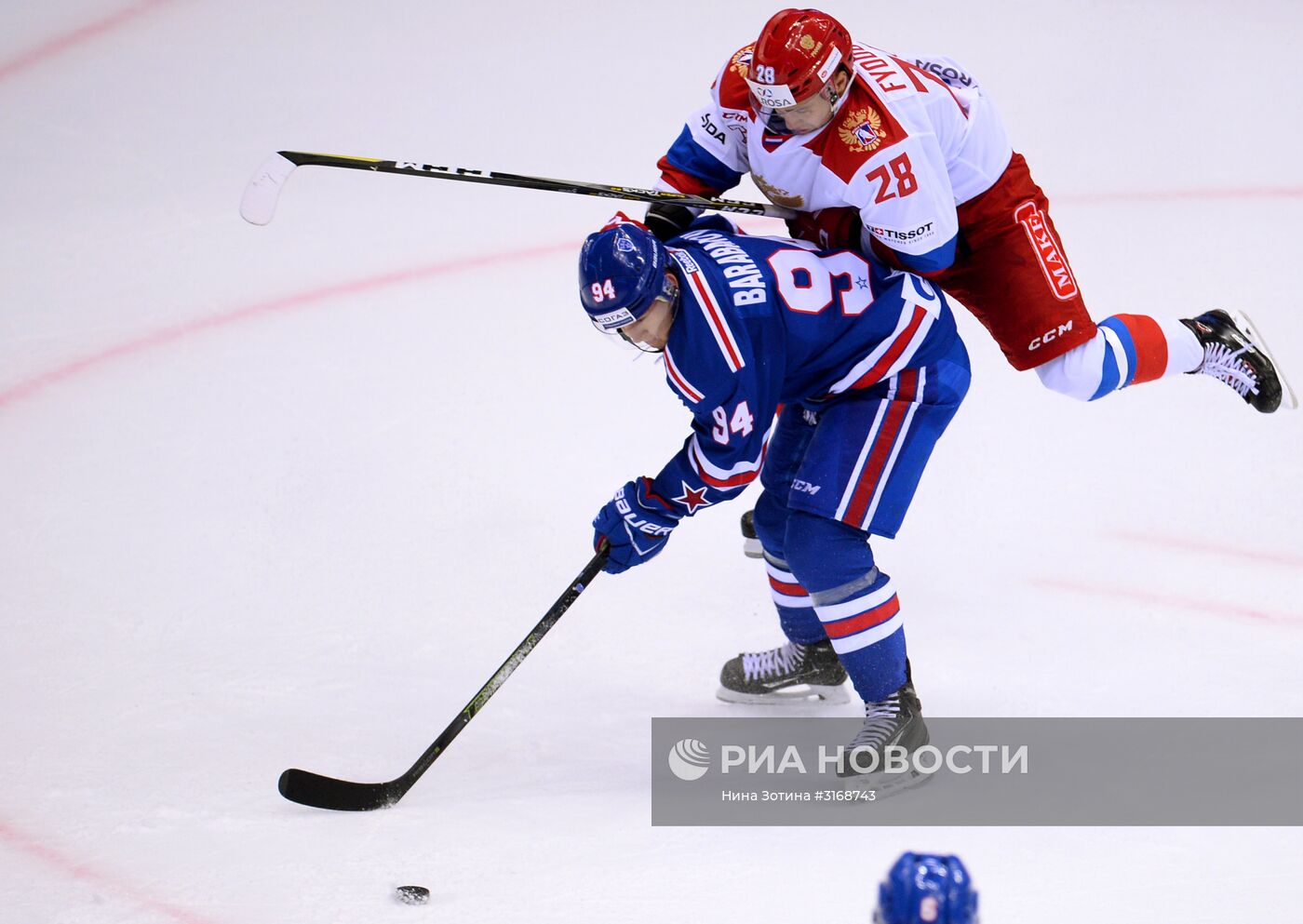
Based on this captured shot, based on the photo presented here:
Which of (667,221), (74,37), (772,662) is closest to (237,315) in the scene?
(74,37)

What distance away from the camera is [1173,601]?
3.75 m

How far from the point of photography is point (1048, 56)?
6.02 meters

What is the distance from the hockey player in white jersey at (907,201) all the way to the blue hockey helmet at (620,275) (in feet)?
1.54

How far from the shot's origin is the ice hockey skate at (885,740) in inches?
114

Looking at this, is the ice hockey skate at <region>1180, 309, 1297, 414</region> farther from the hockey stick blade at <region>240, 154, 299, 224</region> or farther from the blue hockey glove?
the hockey stick blade at <region>240, 154, 299, 224</region>

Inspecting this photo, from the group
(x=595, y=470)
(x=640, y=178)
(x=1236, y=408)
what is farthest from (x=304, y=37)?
(x=1236, y=408)

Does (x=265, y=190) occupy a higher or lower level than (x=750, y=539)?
higher

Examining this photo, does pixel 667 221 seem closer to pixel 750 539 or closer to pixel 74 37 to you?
pixel 750 539

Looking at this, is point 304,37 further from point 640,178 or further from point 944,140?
point 944,140

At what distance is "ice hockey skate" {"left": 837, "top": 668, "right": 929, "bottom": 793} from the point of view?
9.48 feet

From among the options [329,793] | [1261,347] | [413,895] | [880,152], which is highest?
[1261,347]

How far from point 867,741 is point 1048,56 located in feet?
13.3

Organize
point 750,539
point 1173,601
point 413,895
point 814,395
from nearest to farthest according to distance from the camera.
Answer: point 413,895 < point 814,395 < point 750,539 < point 1173,601

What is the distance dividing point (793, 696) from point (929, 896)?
7.29 ft
